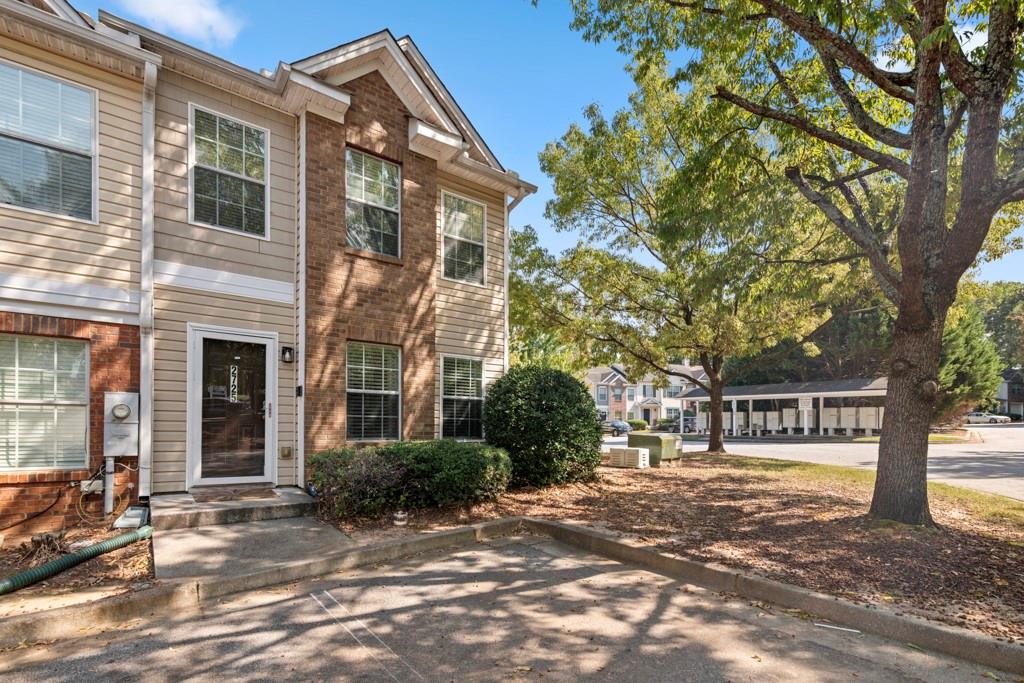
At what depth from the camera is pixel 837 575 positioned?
5082 mm

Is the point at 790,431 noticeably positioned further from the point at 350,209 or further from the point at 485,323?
the point at 350,209

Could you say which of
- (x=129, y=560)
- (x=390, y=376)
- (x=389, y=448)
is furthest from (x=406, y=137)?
(x=129, y=560)

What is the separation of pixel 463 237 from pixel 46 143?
612 centimetres

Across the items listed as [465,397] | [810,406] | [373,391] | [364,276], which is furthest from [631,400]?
[364,276]

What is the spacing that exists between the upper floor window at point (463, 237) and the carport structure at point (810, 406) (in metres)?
26.6

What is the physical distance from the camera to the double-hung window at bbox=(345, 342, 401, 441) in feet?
28.7

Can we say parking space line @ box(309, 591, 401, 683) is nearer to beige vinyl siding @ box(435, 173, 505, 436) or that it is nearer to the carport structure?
beige vinyl siding @ box(435, 173, 505, 436)

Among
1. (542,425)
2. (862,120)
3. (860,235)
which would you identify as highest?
(862,120)

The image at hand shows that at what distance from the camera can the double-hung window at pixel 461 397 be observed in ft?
33.4

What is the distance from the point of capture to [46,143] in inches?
252

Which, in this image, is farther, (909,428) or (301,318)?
(301,318)

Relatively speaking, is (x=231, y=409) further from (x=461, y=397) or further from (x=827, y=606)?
(x=827, y=606)

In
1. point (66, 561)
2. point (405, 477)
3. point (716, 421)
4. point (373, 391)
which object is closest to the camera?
point (66, 561)

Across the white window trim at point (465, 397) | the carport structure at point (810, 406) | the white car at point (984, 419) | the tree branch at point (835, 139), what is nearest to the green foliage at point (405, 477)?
the white window trim at point (465, 397)
